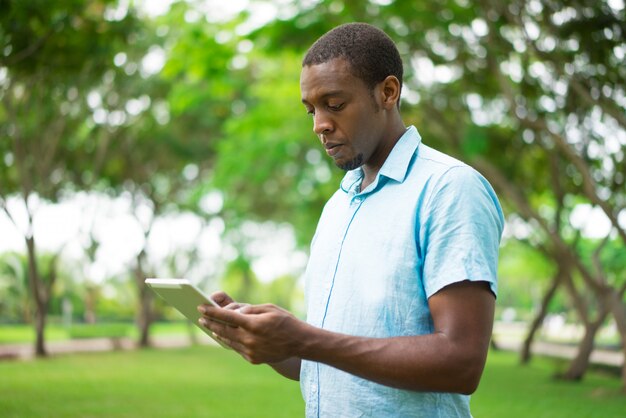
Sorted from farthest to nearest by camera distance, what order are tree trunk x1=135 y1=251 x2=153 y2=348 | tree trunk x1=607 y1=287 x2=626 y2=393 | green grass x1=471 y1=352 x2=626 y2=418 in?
tree trunk x1=135 y1=251 x2=153 y2=348 < tree trunk x1=607 y1=287 x2=626 y2=393 < green grass x1=471 y1=352 x2=626 y2=418

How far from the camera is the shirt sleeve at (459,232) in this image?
1961 millimetres

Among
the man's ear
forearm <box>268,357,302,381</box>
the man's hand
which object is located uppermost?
the man's ear

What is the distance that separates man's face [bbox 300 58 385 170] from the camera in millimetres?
2250

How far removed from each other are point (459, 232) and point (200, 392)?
1390 cm

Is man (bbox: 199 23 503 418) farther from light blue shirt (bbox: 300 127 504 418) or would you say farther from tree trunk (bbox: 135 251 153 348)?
tree trunk (bbox: 135 251 153 348)

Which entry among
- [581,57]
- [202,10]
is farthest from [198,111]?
[581,57]

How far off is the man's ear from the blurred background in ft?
31.6

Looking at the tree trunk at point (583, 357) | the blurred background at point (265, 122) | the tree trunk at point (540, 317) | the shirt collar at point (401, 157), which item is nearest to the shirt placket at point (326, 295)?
the shirt collar at point (401, 157)

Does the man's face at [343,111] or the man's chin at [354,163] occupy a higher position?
the man's face at [343,111]

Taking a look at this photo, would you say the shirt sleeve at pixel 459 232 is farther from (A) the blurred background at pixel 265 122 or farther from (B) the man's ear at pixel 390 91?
(A) the blurred background at pixel 265 122

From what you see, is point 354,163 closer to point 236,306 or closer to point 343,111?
point 343,111

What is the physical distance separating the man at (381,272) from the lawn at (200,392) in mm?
10037

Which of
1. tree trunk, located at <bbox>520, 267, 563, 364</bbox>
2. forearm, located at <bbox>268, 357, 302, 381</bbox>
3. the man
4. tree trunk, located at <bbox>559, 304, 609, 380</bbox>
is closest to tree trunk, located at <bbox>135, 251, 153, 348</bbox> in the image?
tree trunk, located at <bbox>520, 267, 563, 364</bbox>

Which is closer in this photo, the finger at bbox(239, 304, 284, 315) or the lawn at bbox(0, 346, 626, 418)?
the finger at bbox(239, 304, 284, 315)
